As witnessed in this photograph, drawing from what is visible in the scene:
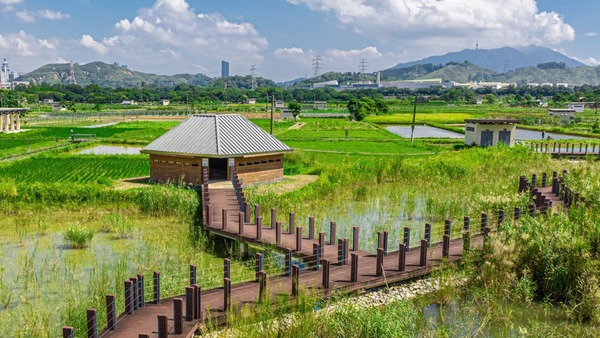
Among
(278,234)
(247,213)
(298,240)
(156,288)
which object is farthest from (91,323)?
(247,213)

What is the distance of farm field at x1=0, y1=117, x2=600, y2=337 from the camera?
12477 mm

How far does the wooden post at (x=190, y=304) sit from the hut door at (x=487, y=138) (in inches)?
1359

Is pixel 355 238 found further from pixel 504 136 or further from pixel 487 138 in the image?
pixel 504 136

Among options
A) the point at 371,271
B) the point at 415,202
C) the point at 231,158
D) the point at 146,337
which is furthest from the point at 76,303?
the point at 415,202

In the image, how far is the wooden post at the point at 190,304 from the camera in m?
10.2

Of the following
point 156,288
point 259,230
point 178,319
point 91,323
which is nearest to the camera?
point 91,323

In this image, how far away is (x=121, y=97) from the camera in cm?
14275

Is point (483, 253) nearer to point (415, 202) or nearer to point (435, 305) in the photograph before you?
point (435, 305)

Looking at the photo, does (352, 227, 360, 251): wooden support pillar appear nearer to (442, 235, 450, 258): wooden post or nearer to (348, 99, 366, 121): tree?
(442, 235, 450, 258): wooden post

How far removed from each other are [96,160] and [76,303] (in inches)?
996

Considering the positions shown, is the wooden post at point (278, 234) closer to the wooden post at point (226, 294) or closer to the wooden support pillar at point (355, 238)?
the wooden support pillar at point (355, 238)

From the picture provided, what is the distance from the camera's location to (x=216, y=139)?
24.4 metres

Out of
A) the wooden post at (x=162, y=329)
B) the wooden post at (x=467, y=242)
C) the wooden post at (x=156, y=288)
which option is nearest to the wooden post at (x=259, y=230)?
the wooden post at (x=156, y=288)

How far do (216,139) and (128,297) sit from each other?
14.4m
